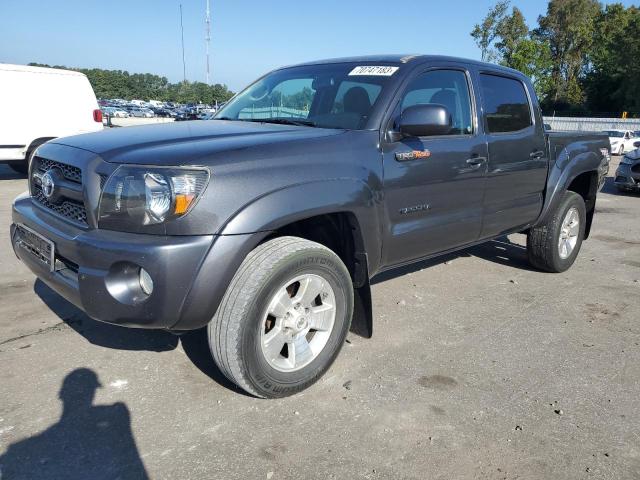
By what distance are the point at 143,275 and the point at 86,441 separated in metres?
0.79

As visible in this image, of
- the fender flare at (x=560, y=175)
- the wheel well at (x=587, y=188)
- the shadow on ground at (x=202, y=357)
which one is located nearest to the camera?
the shadow on ground at (x=202, y=357)

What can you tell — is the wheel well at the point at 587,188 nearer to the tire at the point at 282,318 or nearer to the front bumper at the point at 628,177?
the tire at the point at 282,318

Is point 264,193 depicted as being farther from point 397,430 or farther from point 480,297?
point 480,297

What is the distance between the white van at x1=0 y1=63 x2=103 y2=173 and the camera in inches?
368

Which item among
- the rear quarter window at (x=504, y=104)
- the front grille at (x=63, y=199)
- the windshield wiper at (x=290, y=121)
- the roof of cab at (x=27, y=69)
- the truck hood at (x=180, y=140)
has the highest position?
the roof of cab at (x=27, y=69)

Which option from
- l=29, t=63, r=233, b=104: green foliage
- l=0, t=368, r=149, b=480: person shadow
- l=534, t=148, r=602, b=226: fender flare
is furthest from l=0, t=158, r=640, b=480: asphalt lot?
l=29, t=63, r=233, b=104: green foliage

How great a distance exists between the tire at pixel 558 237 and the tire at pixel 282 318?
2.78 metres

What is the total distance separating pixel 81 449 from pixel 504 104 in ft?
12.2

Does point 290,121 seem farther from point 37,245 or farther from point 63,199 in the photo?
point 37,245

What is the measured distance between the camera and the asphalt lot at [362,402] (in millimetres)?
2287

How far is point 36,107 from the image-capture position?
9.63 meters

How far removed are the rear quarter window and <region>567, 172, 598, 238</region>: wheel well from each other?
1.32 m

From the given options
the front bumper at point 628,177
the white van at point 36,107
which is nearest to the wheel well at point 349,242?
the white van at point 36,107

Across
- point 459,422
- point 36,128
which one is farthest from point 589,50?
point 459,422
